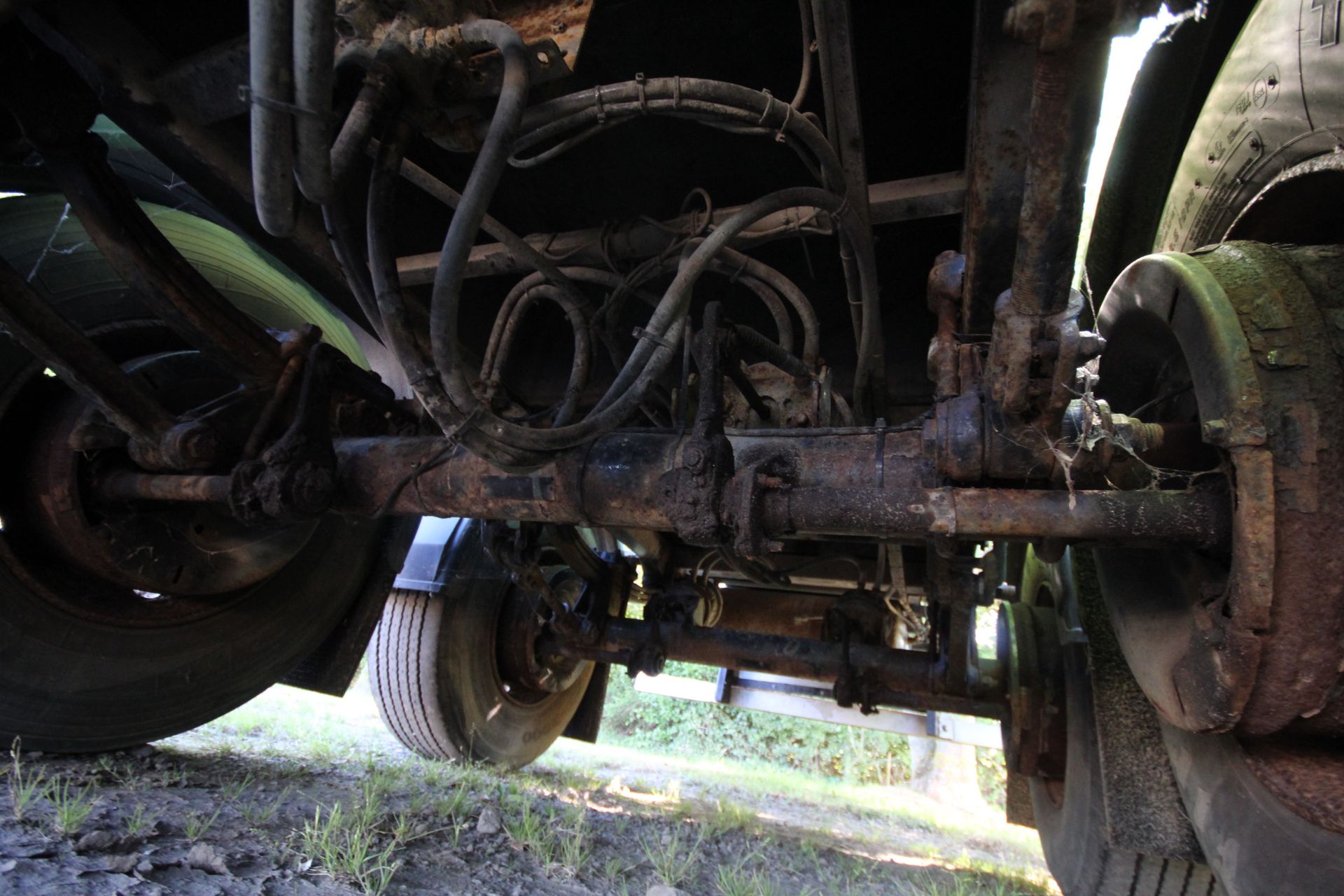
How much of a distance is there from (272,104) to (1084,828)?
2.14 m

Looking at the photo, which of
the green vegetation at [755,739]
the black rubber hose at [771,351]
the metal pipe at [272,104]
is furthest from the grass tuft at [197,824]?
the green vegetation at [755,739]

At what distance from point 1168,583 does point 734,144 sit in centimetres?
128

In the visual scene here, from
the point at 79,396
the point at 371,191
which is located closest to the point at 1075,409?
the point at 371,191

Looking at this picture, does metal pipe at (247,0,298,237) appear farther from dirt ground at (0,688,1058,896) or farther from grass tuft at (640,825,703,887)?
grass tuft at (640,825,703,887)

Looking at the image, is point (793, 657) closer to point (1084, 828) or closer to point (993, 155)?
point (1084, 828)

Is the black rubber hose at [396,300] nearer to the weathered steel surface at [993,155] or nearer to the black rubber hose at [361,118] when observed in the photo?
the black rubber hose at [361,118]

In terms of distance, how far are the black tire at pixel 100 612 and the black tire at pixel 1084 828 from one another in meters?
2.04

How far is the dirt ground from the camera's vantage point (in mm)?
1147

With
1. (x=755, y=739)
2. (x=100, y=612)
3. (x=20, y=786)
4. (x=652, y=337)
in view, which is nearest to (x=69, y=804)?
(x=20, y=786)

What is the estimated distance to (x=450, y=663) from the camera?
2422 millimetres

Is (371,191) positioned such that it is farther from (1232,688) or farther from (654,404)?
(1232,688)

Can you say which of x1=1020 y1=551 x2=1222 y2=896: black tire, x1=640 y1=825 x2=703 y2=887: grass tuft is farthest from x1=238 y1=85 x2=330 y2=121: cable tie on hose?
x1=1020 y1=551 x2=1222 y2=896: black tire

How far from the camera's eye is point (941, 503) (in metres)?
1.03

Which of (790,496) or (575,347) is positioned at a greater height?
(575,347)
